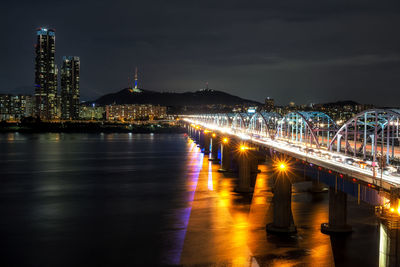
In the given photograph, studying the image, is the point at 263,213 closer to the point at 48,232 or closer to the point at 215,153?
the point at 48,232

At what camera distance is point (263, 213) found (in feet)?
111

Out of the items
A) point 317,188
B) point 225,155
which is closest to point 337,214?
point 317,188

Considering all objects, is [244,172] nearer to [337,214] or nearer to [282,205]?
[282,205]

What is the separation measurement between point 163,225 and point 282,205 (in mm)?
10318

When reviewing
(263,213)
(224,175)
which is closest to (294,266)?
(263,213)

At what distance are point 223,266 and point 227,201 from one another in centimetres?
1733

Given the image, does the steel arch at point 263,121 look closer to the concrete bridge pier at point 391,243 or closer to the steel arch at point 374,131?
the steel arch at point 374,131

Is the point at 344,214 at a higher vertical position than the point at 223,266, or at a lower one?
higher

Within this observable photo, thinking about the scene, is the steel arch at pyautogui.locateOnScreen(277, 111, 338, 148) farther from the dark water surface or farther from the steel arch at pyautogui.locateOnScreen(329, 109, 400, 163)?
the dark water surface

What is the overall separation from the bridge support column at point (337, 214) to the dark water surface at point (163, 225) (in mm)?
674

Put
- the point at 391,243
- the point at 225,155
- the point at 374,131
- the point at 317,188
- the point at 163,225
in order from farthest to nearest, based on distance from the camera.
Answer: the point at 225,155 < the point at 317,188 < the point at 163,225 < the point at 374,131 < the point at 391,243

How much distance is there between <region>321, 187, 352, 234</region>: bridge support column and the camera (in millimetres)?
24547

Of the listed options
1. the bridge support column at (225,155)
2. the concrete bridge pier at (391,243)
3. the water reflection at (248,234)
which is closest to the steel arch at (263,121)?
the bridge support column at (225,155)

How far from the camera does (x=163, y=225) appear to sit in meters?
32.2
